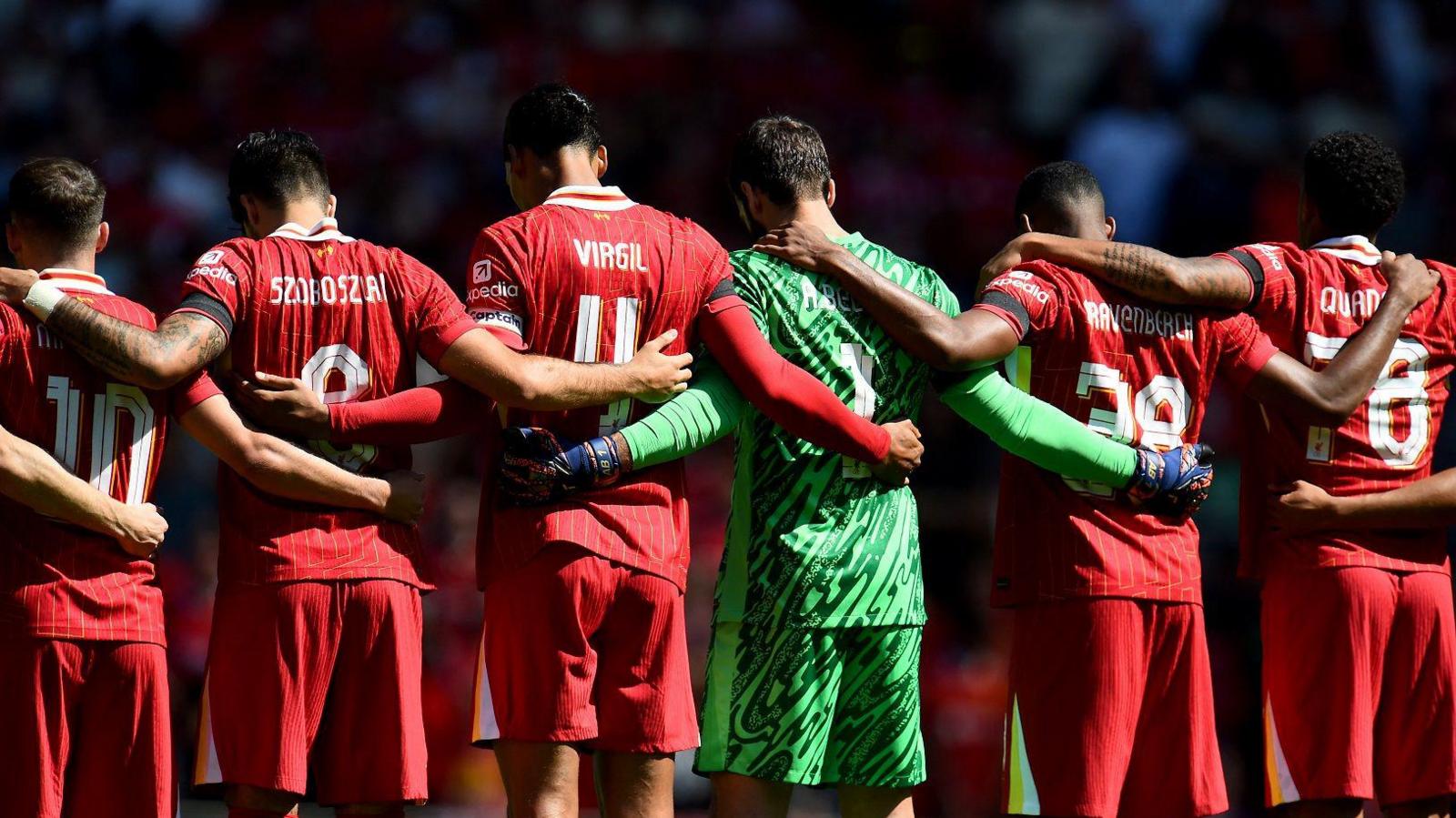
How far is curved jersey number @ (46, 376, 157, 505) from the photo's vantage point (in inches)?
207

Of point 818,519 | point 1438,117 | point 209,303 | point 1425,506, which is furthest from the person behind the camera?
point 1438,117

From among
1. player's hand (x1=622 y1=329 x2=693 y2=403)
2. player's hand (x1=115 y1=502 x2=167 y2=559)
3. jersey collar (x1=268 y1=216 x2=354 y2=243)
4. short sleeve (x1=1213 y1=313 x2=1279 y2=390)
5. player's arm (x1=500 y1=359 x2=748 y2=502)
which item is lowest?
player's hand (x1=115 y1=502 x2=167 y2=559)

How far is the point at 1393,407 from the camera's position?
618 cm

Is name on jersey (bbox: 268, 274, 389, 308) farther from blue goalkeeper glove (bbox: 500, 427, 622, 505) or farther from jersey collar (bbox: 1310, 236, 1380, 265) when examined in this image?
jersey collar (bbox: 1310, 236, 1380, 265)

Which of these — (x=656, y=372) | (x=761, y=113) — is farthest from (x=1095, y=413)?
(x=761, y=113)

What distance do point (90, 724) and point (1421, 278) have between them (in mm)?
4397

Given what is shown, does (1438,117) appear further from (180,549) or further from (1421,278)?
(180,549)

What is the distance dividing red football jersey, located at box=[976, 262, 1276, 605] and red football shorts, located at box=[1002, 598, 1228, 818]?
0.09m

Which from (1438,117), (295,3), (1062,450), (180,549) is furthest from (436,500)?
(1438,117)

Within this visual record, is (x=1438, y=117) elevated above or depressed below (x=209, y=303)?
above

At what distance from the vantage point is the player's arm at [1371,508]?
19.7 ft

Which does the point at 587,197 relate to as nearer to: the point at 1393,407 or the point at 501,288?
the point at 501,288

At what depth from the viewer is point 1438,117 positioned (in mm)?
11922

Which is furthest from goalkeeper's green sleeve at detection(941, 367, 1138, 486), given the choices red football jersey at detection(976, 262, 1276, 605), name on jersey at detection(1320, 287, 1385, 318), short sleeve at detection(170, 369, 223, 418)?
short sleeve at detection(170, 369, 223, 418)
